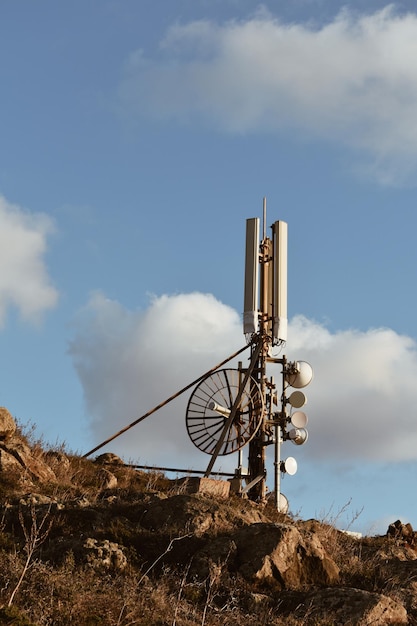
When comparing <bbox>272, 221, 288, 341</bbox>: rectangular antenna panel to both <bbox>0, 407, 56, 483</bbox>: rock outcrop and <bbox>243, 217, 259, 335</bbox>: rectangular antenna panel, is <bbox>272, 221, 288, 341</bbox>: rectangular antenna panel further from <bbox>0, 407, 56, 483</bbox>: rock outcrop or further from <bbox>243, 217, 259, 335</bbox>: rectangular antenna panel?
<bbox>0, 407, 56, 483</bbox>: rock outcrop

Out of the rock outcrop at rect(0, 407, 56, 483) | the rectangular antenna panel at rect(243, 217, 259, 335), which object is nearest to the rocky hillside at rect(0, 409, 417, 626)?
the rock outcrop at rect(0, 407, 56, 483)

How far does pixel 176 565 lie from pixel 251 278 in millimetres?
14191

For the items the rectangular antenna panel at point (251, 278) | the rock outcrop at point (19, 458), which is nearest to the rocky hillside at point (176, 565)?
the rock outcrop at point (19, 458)

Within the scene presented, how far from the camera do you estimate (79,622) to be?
543 inches

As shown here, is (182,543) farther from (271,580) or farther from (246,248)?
(246,248)

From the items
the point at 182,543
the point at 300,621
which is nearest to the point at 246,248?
the point at 182,543

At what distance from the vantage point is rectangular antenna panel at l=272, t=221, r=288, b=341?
2958 cm

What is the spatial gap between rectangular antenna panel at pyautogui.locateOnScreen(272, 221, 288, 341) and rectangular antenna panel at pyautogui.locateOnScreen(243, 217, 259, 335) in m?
0.66

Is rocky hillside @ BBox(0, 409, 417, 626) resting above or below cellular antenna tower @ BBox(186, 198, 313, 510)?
below

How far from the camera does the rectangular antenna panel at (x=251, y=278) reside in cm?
2956

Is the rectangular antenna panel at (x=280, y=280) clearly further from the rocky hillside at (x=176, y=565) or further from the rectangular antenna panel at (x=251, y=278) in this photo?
the rocky hillside at (x=176, y=565)

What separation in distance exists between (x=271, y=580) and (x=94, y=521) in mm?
3843

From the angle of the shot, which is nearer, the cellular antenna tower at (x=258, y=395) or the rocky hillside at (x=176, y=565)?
the rocky hillside at (x=176, y=565)

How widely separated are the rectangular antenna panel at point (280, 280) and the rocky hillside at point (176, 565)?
28.8 feet
